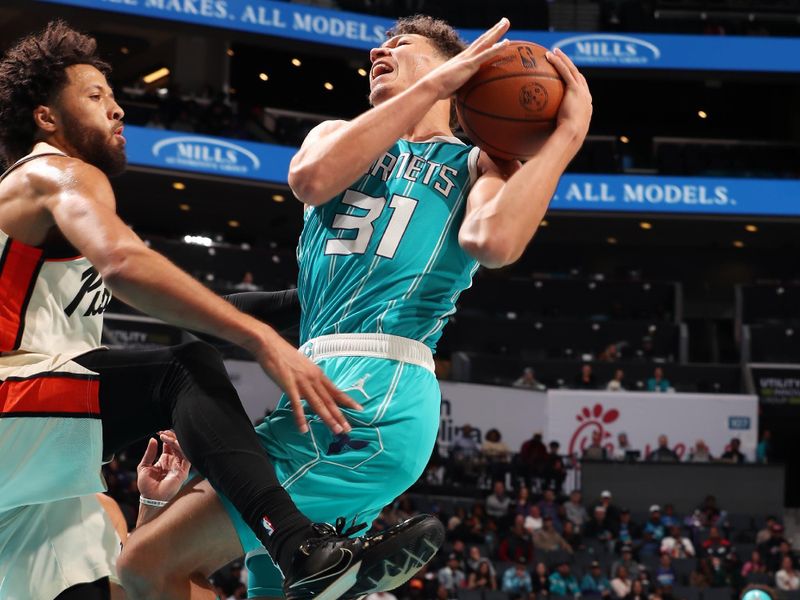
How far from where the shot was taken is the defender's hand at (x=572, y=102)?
3607mm

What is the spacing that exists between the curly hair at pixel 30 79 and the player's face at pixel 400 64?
96 centimetres

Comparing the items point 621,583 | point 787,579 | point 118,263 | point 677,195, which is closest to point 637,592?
point 621,583

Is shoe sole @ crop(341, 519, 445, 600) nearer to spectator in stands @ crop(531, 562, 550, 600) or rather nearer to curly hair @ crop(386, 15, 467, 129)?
curly hair @ crop(386, 15, 467, 129)

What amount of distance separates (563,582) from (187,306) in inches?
564

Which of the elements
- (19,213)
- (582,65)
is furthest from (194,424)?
(582,65)

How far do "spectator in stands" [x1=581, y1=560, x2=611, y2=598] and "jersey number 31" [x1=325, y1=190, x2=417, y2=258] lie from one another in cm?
1378

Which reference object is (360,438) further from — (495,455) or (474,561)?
(495,455)

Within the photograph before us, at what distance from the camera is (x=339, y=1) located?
1131 inches

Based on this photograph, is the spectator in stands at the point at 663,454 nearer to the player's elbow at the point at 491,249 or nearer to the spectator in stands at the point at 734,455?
the spectator in stands at the point at 734,455

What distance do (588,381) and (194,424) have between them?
19.6m

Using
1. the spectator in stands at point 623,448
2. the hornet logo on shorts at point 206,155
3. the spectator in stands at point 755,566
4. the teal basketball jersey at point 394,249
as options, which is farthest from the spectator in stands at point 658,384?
the teal basketball jersey at point 394,249

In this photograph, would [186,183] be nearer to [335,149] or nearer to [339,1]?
[339,1]

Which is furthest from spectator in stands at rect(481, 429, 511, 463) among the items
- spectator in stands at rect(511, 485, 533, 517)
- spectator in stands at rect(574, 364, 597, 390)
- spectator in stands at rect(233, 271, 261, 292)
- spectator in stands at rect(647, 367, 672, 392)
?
spectator in stands at rect(233, 271, 261, 292)

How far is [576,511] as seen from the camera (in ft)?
62.1
